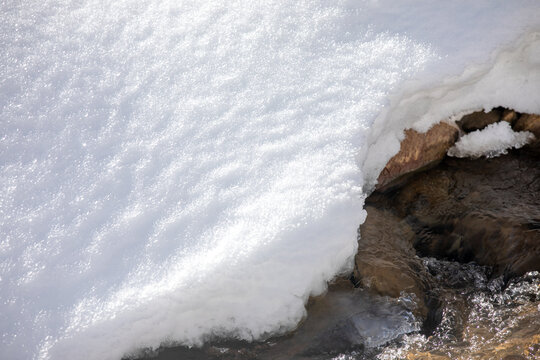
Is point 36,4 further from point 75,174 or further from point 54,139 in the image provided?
point 75,174

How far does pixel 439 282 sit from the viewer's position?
203cm

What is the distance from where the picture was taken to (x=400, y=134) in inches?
90.3

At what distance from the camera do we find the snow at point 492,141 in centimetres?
250

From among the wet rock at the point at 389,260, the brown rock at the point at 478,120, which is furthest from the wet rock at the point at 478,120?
the wet rock at the point at 389,260

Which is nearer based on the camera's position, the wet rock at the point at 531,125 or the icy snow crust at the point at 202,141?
the icy snow crust at the point at 202,141

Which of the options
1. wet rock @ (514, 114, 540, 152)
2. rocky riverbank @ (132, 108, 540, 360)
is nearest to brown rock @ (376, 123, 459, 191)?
rocky riverbank @ (132, 108, 540, 360)

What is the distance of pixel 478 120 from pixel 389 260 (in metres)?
1.02

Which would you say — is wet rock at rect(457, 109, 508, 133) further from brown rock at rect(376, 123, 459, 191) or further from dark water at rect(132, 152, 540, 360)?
dark water at rect(132, 152, 540, 360)

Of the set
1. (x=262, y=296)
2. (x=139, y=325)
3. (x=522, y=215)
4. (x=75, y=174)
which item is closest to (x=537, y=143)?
(x=522, y=215)

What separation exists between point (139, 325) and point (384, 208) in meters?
1.33

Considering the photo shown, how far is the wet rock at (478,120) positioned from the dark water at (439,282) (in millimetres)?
197

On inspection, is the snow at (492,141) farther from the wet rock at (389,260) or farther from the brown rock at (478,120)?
the wet rock at (389,260)

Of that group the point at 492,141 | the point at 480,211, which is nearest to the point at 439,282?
the point at 480,211

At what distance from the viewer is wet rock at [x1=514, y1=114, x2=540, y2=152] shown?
97.1 inches
